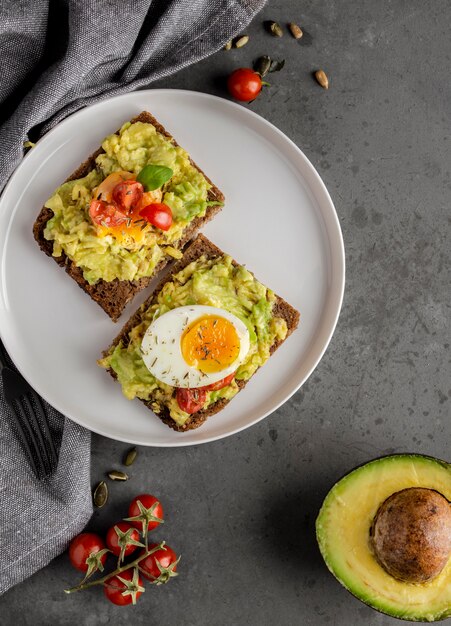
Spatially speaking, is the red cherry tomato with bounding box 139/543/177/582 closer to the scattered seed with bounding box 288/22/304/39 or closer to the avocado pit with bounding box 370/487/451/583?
the avocado pit with bounding box 370/487/451/583

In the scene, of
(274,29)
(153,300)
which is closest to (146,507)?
(153,300)

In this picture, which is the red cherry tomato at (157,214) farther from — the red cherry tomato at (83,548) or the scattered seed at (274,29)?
the red cherry tomato at (83,548)

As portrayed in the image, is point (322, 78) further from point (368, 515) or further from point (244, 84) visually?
point (368, 515)

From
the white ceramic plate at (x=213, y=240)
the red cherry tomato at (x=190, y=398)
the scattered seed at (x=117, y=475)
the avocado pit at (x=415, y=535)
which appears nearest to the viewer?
the avocado pit at (x=415, y=535)

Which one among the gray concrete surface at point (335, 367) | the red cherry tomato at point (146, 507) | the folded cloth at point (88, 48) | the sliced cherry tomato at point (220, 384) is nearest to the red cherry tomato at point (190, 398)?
the sliced cherry tomato at point (220, 384)

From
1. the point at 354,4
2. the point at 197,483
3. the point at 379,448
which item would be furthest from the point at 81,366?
the point at 354,4

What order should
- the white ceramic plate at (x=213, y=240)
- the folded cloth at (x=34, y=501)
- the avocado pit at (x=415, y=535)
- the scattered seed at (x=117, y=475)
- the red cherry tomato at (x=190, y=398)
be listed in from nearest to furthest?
the avocado pit at (x=415, y=535)
the red cherry tomato at (x=190, y=398)
the folded cloth at (x=34, y=501)
the white ceramic plate at (x=213, y=240)
the scattered seed at (x=117, y=475)

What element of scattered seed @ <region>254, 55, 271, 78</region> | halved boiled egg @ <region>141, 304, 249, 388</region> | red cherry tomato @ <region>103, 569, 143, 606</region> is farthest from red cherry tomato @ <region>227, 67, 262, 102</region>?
red cherry tomato @ <region>103, 569, 143, 606</region>

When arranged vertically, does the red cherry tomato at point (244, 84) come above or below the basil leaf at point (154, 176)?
above
